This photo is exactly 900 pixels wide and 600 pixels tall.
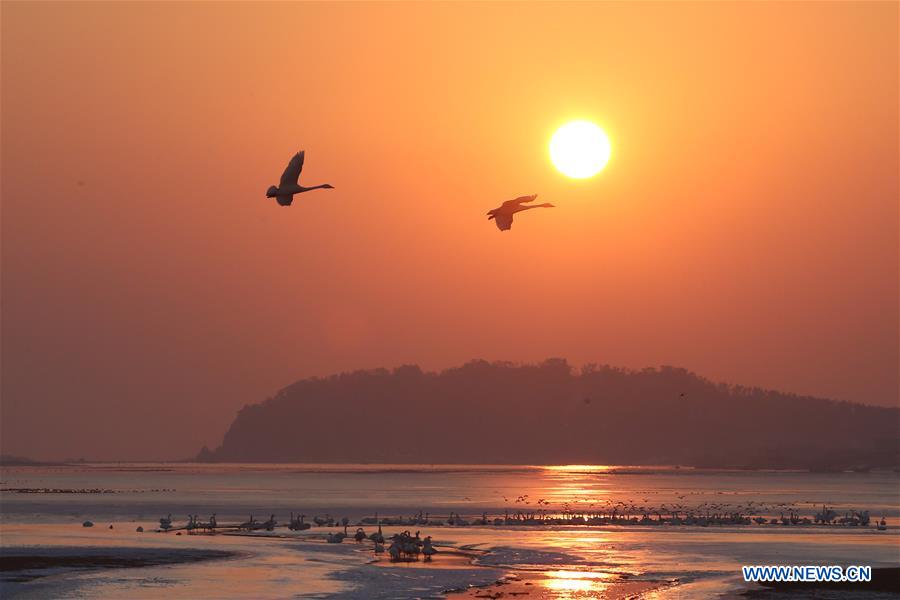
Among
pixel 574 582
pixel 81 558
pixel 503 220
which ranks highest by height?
pixel 503 220

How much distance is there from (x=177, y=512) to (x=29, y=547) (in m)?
41.3

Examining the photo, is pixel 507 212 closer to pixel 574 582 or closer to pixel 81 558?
pixel 574 582

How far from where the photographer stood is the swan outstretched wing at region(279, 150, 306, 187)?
1313 inches

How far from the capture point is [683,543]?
226 ft

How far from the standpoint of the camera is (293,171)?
3341 centimetres

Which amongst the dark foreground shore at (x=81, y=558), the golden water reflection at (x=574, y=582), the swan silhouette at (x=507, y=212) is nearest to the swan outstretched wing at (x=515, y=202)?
the swan silhouette at (x=507, y=212)

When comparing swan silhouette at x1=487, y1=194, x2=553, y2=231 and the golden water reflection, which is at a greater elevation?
swan silhouette at x1=487, y1=194, x2=553, y2=231

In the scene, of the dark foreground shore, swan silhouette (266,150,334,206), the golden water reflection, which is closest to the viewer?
swan silhouette (266,150,334,206)

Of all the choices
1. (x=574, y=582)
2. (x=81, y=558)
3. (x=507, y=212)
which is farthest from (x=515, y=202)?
(x=81, y=558)

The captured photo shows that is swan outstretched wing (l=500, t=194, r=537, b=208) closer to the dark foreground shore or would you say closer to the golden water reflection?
the golden water reflection

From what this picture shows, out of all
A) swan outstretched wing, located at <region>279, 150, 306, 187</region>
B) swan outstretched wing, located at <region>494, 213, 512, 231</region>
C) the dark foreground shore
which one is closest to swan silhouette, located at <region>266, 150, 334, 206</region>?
swan outstretched wing, located at <region>279, 150, 306, 187</region>

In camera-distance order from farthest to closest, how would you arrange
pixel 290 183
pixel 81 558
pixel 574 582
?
pixel 81 558
pixel 574 582
pixel 290 183

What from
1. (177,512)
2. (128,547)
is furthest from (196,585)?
(177,512)

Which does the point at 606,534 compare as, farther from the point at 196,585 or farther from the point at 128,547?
the point at 196,585
